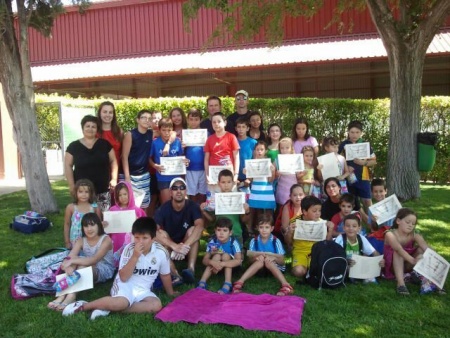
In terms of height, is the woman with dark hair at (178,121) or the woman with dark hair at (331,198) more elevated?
the woman with dark hair at (178,121)

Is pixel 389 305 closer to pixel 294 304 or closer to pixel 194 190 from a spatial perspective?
pixel 294 304

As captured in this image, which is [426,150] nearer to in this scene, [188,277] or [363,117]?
[363,117]

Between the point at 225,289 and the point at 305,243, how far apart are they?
1.08 meters

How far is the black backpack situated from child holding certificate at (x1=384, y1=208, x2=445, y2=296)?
505 mm

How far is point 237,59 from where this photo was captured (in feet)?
48.2

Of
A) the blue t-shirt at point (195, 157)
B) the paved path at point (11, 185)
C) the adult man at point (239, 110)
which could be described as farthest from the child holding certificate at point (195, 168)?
the paved path at point (11, 185)

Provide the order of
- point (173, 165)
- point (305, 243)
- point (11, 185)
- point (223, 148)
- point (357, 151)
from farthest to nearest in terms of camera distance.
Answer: point (11, 185)
point (357, 151)
point (173, 165)
point (223, 148)
point (305, 243)

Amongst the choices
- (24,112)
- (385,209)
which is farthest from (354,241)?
(24,112)

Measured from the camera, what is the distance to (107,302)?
12.2ft

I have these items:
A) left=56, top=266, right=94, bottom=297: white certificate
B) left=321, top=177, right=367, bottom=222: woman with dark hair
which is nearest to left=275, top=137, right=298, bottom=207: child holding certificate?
left=321, top=177, right=367, bottom=222: woman with dark hair

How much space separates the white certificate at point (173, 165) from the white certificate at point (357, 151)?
91.1 inches

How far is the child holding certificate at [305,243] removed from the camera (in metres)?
4.68

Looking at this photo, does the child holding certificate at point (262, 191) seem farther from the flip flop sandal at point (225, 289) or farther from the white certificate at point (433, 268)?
the white certificate at point (433, 268)

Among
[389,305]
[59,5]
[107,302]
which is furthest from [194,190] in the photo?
[59,5]
